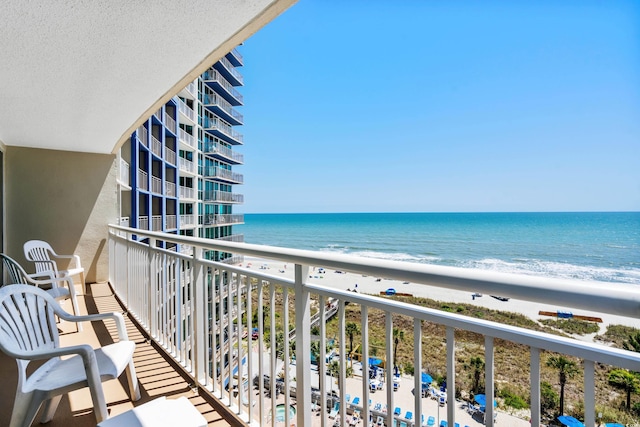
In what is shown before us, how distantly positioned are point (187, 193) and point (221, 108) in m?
6.41

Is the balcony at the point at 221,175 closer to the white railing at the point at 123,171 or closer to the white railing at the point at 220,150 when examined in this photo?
the white railing at the point at 220,150

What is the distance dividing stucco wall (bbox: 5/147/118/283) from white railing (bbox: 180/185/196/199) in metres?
13.0

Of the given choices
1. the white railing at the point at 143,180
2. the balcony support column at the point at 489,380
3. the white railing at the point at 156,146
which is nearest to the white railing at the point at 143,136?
the white railing at the point at 156,146

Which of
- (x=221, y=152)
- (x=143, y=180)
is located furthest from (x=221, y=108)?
(x=143, y=180)

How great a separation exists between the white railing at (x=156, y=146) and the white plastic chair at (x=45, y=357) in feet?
42.3

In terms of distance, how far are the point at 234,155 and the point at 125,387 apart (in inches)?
953

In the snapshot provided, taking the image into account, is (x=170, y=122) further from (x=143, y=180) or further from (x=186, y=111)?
(x=143, y=180)

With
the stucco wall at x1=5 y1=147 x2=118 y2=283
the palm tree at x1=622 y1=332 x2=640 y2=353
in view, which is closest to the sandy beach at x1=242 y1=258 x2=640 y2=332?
the palm tree at x1=622 y1=332 x2=640 y2=353

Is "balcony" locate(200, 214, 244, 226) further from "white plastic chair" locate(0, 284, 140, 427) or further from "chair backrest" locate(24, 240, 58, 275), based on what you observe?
"white plastic chair" locate(0, 284, 140, 427)

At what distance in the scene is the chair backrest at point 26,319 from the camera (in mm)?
1665

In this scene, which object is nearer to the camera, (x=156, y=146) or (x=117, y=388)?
(x=117, y=388)

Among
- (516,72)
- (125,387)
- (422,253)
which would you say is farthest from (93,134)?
(516,72)

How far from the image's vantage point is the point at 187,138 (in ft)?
61.0

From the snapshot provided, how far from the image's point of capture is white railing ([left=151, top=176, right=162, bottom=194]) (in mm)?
13835
